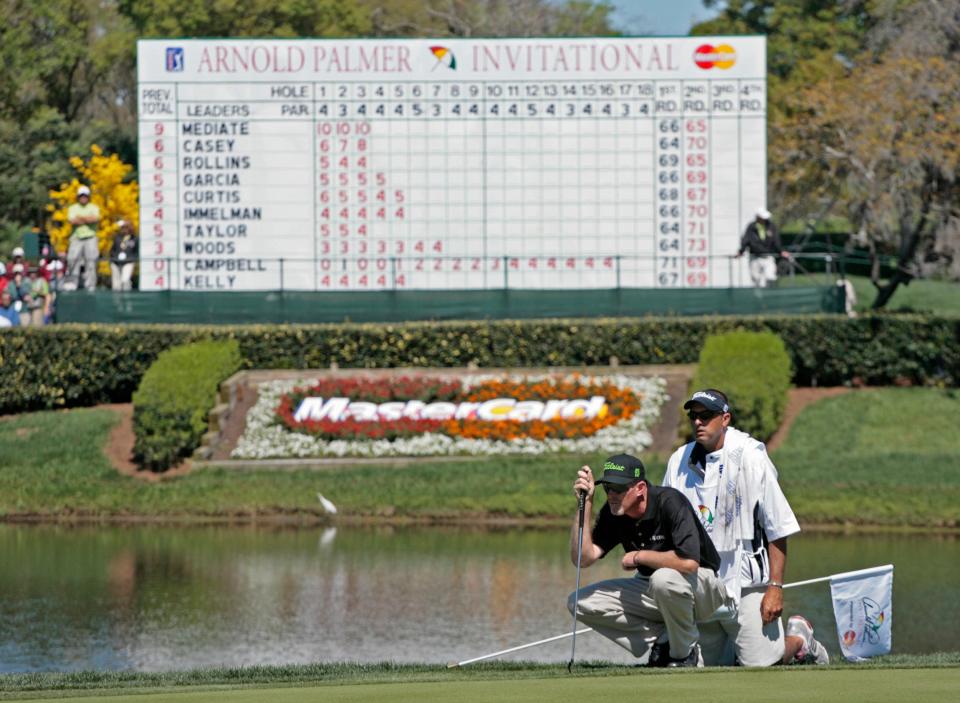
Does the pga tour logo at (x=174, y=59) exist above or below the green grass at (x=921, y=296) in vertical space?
above

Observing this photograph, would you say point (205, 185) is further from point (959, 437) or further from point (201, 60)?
point (959, 437)

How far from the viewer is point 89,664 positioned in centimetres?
1444

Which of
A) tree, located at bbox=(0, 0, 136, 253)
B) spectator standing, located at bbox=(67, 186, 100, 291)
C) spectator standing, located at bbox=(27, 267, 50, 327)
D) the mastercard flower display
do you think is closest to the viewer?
the mastercard flower display

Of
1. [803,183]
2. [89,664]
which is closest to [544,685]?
[89,664]

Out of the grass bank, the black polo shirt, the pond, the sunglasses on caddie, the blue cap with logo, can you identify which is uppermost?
the blue cap with logo

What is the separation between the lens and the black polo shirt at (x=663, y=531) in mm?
10828

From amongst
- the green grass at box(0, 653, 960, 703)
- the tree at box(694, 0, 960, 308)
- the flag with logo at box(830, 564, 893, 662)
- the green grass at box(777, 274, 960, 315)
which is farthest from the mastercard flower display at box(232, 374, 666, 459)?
the green grass at box(777, 274, 960, 315)

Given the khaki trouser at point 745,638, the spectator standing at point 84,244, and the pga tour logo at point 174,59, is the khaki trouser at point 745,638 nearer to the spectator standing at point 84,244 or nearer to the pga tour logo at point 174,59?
the pga tour logo at point 174,59

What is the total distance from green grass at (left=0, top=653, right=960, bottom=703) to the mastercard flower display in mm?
14867

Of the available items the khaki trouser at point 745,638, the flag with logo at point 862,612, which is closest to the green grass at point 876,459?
the flag with logo at point 862,612

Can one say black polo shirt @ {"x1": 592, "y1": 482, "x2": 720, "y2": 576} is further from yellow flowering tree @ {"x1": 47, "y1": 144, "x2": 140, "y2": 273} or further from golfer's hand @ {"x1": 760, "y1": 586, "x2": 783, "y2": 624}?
yellow flowering tree @ {"x1": 47, "y1": 144, "x2": 140, "y2": 273}

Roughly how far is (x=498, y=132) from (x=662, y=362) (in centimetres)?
Result: 514

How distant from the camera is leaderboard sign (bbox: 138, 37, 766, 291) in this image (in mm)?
31453

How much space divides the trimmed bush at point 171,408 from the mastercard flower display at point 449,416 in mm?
835
